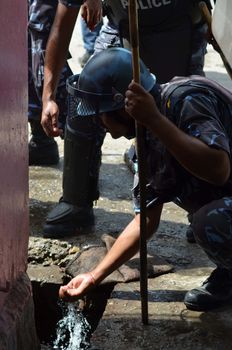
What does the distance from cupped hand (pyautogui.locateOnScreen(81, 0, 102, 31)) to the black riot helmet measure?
0.87m

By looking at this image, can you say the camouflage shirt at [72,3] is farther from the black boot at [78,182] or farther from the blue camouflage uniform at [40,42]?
the blue camouflage uniform at [40,42]

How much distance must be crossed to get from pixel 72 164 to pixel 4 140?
160 cm

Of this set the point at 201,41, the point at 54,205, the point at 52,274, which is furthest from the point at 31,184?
the point at 201,41

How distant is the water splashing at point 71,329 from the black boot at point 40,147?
160 cm

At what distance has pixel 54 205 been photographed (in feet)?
16.5

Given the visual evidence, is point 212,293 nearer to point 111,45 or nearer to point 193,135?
point 193,135

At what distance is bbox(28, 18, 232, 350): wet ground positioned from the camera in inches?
137

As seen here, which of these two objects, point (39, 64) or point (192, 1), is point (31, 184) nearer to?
point (39, 64)

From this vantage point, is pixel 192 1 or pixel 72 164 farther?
pixel 72 164

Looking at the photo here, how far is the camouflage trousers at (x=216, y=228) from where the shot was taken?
341cm

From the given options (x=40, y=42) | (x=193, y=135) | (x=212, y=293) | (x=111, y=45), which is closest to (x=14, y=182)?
(x=193, y=135)

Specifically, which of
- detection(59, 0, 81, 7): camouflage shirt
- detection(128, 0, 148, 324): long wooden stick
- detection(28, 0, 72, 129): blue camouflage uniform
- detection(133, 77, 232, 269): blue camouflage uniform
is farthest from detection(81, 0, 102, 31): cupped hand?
detection(128, 0, 148, 324): long wooden stick

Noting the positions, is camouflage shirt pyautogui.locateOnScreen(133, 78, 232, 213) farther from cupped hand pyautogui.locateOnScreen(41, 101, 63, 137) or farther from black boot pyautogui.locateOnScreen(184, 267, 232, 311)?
cupped hand pyautogui.locateOnScreen(41, 101, 63, 137)

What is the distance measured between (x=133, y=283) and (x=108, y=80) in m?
1.19
